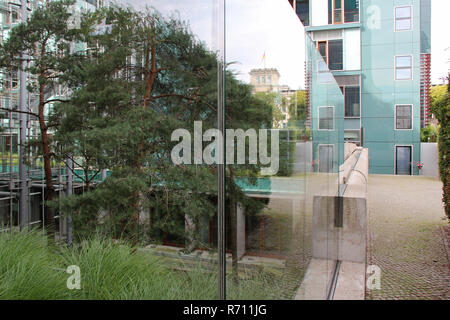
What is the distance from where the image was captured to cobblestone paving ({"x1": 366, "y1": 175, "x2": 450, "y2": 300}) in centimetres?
280

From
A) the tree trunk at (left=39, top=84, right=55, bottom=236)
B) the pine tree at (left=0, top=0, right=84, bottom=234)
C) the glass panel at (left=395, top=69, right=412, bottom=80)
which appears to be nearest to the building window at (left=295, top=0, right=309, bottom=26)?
the glass panel at (left=395, top=69, right=412, bottom=80)

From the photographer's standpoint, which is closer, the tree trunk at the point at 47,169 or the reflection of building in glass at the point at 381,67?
the tree trunk at the point at 47,169

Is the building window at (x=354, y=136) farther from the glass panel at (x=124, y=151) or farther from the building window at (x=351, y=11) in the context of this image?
the glass panel at (x=124, y=151)

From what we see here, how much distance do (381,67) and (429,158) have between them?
10.5 feet

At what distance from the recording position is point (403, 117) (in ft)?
34.8

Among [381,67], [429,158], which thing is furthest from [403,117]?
[381,67]

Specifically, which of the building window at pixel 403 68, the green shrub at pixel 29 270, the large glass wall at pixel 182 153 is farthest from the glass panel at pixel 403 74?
the green shrub at pixel 29 270

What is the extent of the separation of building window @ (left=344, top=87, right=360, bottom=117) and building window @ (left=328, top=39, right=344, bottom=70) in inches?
32.1

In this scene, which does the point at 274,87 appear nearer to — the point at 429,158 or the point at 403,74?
the point at 429,158

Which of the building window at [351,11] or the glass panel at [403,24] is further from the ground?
the building window at [351,11]

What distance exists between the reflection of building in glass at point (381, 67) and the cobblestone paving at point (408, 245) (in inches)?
140

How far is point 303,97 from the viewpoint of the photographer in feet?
5.76

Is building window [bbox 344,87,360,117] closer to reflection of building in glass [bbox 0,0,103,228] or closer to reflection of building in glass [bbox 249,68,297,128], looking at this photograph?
reflection of building in glass [bbox 249,68,297,128]

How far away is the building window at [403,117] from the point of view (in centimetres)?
1056
